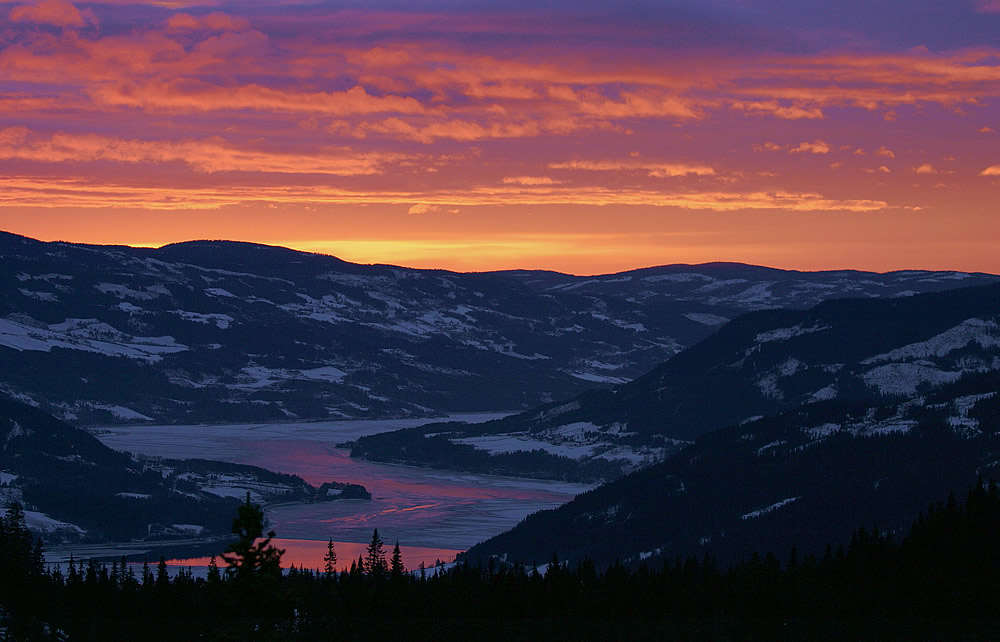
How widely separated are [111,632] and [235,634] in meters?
80.7

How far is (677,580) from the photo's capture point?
14975cm

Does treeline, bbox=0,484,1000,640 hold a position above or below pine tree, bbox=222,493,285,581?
below

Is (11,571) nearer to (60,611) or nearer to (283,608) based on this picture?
(60,611)

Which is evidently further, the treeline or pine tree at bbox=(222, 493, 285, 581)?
the treeline

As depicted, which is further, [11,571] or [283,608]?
[11,571]

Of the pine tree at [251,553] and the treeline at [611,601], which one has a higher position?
the pine tree at [251,553]

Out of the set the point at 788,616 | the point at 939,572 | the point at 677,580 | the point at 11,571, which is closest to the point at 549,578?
the point at 677,580

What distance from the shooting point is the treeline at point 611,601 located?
→ 12356cm

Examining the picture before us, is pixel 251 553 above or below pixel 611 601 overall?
above

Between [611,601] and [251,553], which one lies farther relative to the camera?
[611,601]

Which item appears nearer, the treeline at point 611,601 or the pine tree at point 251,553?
the pine tree at point 251,553

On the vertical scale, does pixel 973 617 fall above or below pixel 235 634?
below

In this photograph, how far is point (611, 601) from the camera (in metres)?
144

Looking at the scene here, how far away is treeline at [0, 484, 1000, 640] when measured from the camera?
123562 millimetres
